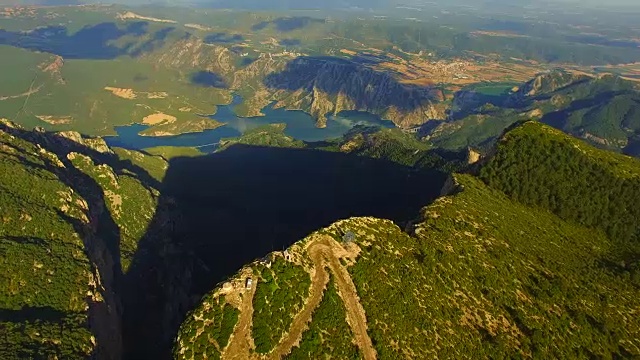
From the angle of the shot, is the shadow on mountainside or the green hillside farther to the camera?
the shadow on mountainside

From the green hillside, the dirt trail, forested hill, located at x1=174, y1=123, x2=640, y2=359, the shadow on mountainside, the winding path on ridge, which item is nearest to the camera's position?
the dirt trail

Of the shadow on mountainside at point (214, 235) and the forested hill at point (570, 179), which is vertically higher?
the forested hill at point (570, 179)

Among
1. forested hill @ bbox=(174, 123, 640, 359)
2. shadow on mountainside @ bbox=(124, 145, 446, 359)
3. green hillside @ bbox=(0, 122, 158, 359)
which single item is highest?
forested hill @ bbox=(174, 123, 640, 359)

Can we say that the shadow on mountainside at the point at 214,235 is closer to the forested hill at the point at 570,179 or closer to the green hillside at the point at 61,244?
the green hillside at the point at 61,244

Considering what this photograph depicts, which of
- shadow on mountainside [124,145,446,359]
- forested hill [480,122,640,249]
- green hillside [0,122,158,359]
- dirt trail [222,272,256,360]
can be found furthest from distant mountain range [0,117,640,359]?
shadow on mountainside [124,145,446,359]

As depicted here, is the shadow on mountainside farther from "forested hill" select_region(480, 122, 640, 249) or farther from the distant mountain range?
"forested hill" select_region(480, 122, 640, 249)

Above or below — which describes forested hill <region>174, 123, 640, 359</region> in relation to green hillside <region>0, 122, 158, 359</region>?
above

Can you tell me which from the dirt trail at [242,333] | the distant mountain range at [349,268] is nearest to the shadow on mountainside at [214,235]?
the distant mountain range at [349,268]

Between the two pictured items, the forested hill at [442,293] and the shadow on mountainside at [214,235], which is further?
the shadow on mountainside at [214,235]
